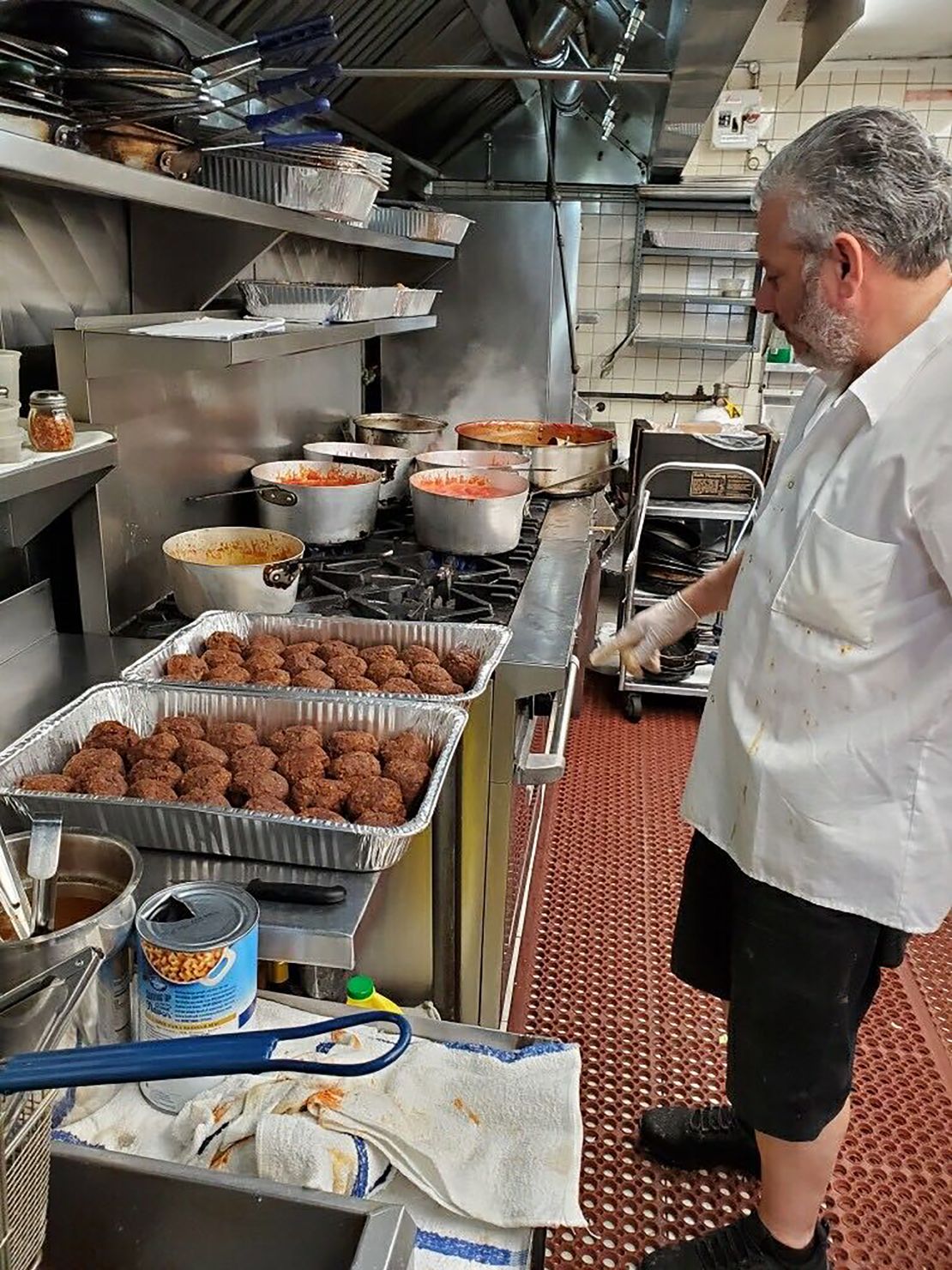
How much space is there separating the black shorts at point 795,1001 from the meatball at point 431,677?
0.55 metres

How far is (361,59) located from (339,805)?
8.14 ft

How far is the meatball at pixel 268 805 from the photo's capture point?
1.21 meters

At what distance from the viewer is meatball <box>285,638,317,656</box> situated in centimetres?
168

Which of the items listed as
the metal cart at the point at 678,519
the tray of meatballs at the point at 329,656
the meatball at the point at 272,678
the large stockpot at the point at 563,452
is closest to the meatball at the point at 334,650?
the tray of meatballs at the point at 329,656

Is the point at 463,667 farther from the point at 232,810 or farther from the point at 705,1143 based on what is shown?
the point at 705,1143

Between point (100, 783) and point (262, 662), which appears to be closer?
point (100, 783)

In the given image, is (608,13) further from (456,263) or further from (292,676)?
(292,676)

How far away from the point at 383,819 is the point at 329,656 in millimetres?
542

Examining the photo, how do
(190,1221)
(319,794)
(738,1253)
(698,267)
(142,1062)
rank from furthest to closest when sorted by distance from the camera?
(698,267)
(738,1253)
(319,794)
(190,1221)
(142,1062)

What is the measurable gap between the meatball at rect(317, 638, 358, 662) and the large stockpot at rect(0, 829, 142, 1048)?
26.4 inches

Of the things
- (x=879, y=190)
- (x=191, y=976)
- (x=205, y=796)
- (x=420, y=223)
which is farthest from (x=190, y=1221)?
(x=420, y=223)

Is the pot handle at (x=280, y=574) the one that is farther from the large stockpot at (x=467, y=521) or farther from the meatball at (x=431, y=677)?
the large stockpot at (x=467, y=521)

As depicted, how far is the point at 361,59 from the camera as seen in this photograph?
2828mm

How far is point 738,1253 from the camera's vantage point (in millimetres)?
1506
